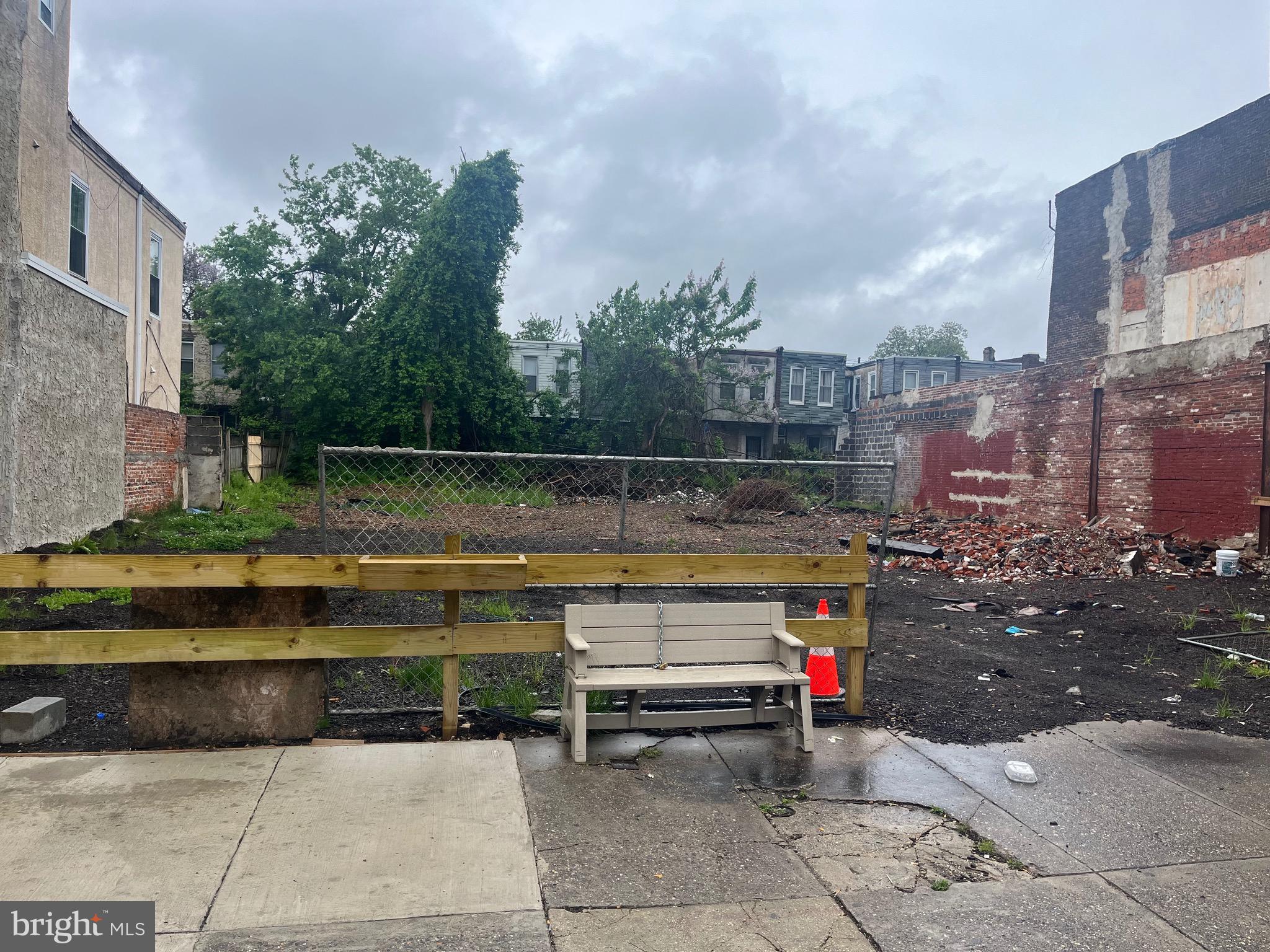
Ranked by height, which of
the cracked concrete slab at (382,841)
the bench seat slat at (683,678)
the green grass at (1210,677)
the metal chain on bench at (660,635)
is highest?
the metal chain on bench at (660,635)

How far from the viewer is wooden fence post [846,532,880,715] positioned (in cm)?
536

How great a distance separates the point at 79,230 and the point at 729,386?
86.1 feet

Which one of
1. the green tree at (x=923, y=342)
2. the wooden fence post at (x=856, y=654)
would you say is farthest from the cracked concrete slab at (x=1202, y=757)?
the green tree at (x=923, y=342)

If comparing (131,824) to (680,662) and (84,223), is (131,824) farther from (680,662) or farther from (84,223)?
(84,223)

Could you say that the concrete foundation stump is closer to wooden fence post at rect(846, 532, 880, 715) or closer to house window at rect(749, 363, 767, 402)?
wooden fence post at rect(846, 532, 880, 715)

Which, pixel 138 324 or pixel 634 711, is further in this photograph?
pixel 138 324

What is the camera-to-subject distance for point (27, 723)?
4.51 meters

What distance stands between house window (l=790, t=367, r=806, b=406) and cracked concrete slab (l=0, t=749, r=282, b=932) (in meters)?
38.0

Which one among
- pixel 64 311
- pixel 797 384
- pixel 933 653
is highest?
pixel 797 384

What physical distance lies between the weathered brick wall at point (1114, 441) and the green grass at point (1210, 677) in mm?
7878

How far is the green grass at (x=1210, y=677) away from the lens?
6.73 m

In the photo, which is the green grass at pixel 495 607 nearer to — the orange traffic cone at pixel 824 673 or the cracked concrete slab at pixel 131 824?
the orange traffic cone at pixel 824 673

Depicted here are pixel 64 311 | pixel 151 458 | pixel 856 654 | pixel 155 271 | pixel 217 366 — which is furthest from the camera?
pixel 217 366

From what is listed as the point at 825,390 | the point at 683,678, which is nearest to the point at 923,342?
the point at 825,390
